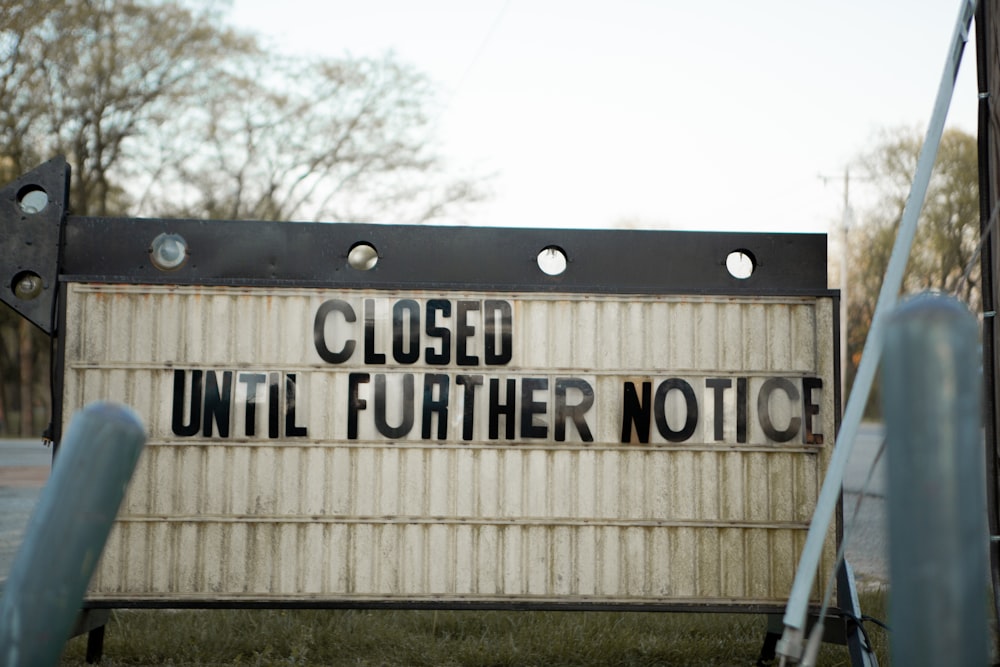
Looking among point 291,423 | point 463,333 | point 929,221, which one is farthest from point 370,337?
point 929,221

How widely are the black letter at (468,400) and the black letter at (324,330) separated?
25.3 inches

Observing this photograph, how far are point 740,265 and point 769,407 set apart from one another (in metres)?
0.85

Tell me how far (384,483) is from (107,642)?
224 centimetres

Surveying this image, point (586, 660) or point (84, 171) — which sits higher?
point (84, 171)

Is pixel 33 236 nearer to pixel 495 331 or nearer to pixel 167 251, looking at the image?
pixel 167 251

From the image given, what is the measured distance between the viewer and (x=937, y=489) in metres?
2.50

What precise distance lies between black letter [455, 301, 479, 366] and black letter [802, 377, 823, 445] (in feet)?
6.12

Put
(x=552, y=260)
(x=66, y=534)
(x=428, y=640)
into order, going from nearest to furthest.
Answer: (x=66, y=534) < (x=552, y=260) < (x=428, y=640)

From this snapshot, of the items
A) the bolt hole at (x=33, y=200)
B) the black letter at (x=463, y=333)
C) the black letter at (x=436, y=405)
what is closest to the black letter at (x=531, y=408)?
the black letter at (x=463, y=333)

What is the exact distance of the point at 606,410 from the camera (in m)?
5.86

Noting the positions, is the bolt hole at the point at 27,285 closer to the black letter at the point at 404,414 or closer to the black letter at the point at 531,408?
the black letter at the point at 404,414

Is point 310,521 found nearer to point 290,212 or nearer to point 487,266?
point 487,266

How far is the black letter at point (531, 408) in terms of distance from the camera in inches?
230

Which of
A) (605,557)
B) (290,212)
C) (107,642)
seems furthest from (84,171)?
(605,557)
